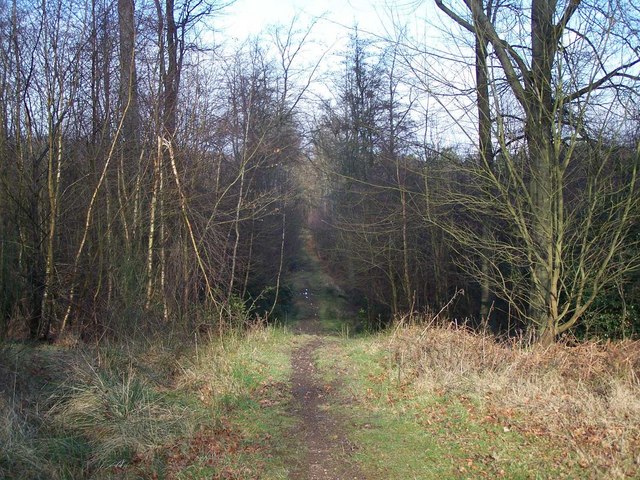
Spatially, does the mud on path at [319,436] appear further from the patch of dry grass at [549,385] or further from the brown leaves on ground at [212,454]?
the patch of dry grass at [549,385]

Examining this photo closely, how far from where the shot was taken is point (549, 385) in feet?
23.1

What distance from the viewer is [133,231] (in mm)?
11414

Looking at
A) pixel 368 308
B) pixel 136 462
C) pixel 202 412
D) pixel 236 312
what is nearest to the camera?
pixel 136 462

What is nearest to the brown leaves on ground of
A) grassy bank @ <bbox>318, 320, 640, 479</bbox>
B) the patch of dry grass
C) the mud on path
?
the mud on path

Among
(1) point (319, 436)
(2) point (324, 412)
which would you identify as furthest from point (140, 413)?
(2) point (324, 412)

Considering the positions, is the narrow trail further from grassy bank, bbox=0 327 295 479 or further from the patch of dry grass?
the patch of dry grass

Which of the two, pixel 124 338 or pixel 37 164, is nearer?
pixel 124 338

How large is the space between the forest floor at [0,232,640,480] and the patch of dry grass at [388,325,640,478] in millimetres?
23

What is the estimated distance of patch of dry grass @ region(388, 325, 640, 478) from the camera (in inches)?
207

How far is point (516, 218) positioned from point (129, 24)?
337 inches

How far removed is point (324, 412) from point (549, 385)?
111 inches

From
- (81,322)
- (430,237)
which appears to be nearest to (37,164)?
(81,322)

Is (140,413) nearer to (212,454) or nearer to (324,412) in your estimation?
(212,454)

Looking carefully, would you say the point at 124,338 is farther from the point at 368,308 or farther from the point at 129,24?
the point at 368,308
